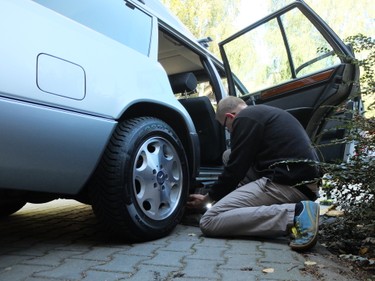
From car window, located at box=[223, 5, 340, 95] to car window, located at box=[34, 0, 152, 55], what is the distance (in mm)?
1653

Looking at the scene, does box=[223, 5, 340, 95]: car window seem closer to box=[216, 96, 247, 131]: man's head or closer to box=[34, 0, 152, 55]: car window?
box=[216, 96, 247, 131]: man's head

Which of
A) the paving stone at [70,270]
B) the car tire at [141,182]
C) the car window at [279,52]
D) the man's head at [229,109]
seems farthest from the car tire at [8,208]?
the car window at [279,52]

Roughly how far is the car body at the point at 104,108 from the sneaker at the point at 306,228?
51 cm

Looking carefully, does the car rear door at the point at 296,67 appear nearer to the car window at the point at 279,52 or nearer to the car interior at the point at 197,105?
the car window at the point at 279,52

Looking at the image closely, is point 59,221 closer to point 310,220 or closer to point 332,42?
point 310,220

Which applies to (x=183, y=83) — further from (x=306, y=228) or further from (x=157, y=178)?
(x=306, y=228)

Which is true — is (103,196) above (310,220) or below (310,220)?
above

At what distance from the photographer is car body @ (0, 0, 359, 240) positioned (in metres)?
1.71

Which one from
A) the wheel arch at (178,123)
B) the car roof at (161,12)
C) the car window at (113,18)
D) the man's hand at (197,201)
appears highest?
the car roof at (161,12)

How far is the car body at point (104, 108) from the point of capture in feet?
5.62

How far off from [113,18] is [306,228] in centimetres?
176

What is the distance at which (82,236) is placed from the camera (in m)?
2.62

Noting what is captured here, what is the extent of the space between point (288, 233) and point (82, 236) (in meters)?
1.37

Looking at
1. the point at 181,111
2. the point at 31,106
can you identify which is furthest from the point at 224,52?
the point at 31,106
